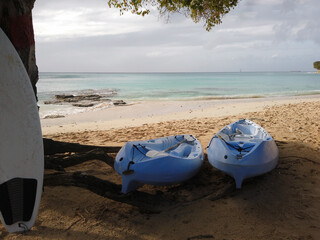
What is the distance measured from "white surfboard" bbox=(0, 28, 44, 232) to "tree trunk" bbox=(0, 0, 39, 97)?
71 cm

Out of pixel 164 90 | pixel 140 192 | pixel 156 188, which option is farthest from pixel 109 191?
pixel 164 90

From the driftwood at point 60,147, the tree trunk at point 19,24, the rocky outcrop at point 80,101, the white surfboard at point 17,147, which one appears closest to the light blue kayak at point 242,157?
the driftwood at point 60,147

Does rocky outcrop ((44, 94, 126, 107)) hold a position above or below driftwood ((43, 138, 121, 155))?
below

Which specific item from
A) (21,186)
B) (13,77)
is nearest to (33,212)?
(21,186)

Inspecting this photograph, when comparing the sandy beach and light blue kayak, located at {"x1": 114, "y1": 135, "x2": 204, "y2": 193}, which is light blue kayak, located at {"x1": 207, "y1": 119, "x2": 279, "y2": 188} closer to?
the sandy beach

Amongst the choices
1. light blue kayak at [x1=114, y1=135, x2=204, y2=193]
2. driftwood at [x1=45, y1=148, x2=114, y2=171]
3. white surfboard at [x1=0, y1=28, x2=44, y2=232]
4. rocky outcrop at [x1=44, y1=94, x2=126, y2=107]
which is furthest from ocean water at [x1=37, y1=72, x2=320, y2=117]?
white surfboard at [x1=0, y1=28, x2=44, y2=232]

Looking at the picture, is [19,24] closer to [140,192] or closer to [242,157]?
[140,192]

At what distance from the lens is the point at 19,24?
12.3 feet

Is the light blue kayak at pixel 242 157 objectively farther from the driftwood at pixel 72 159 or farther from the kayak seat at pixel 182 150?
the driftwood at pixel 72 159

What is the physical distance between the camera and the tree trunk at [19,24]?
3.65m

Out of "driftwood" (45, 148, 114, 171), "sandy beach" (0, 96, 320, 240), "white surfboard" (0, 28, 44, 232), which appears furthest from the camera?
"driftwood" (45, 148, 114, 171)

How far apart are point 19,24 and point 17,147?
6.08 ft

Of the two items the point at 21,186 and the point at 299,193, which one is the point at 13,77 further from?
the point at 299,193

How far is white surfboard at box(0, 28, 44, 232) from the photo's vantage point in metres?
3.00
